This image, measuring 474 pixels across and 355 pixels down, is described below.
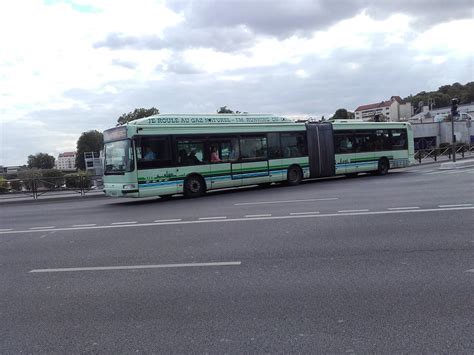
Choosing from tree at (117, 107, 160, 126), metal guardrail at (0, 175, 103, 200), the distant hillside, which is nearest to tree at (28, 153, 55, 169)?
tree at (117, 107, 160, 126)

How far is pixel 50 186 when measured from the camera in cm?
2467

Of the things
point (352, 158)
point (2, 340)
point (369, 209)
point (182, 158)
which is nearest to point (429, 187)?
point (369, 209)

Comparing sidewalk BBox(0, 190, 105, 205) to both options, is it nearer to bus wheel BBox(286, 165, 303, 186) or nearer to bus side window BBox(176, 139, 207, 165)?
bus side window BBox(176, 139, 207, 165)

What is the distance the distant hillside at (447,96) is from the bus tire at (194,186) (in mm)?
131779

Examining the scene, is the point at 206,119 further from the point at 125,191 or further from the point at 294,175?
the point at 294,175

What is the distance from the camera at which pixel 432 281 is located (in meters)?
5.38

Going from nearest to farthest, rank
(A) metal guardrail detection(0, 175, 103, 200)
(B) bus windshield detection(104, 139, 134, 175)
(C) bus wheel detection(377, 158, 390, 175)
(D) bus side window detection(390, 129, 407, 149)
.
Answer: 1. (B) bus windshield detection(104, 139, 134, 175)
2. (A) metal guardrail detection(0, 175, 103, 200)
3. (C) bus wheel detection(377, 158, 390, 175)
4. (D) bus side window detection(390, 129, 407, 149)

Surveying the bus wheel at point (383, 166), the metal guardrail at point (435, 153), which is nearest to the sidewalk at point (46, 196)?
the bus wheel at point (383, 166)

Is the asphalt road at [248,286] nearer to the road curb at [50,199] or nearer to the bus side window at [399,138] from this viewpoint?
the road curb at [50,199]

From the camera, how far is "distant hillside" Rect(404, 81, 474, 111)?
14038cm

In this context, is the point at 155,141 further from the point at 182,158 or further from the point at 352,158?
the point at 352,158

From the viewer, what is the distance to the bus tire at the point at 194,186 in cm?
1783

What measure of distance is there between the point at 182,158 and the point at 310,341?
14.2 metres

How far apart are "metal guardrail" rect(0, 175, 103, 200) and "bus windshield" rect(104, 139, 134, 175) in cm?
702
